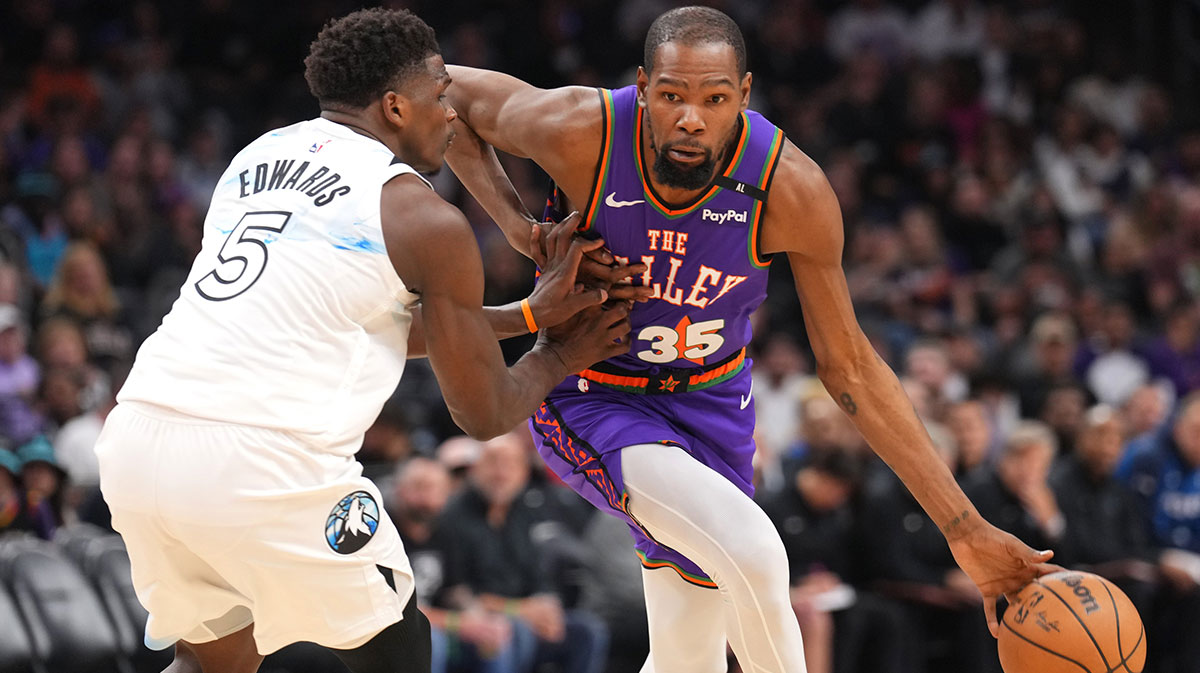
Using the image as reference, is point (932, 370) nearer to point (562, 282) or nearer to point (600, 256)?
point (600, 256)

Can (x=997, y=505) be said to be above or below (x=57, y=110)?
below

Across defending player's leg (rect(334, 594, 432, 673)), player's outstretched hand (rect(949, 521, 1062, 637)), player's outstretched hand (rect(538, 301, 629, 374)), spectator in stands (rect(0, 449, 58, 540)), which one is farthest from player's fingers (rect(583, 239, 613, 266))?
spectator in stands (rect(0, 449, 58, 540))

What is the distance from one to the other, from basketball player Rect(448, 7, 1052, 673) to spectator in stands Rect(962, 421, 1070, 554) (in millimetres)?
4476

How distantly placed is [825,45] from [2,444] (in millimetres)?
10011

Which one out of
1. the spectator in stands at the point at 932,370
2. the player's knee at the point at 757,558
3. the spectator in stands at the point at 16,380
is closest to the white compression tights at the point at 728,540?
the player's knee at the point at 757,558

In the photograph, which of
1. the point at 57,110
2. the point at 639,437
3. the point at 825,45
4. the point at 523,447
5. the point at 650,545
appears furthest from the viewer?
the point at 825,45

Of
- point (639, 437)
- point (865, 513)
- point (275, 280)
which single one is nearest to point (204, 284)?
point (275, 280)

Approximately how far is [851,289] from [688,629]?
23.9 feet

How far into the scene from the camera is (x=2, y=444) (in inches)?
294

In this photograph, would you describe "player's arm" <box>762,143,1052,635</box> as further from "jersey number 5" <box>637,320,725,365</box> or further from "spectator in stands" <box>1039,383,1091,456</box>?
"spectator in stands" <box>1039,383,1091,456</box>

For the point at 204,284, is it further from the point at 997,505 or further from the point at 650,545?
the point at 997,505

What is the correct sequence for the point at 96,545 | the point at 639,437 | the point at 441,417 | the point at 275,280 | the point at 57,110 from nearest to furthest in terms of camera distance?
1. the point at 275,280
2. the point at 639,437
3. the point at 96,545
4. the point at 441,417
5. the point at 57,110

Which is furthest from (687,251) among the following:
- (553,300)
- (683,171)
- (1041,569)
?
(1041,569)

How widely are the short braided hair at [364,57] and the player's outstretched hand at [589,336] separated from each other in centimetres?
95
